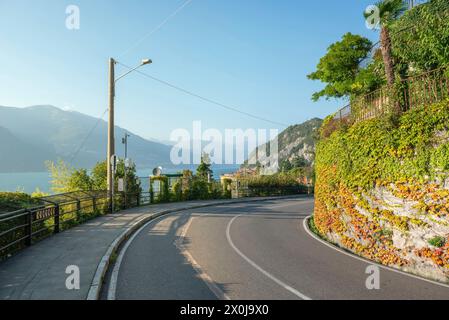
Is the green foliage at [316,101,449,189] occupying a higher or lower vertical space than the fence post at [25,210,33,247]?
higher

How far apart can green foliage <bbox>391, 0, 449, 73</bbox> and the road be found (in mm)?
9855

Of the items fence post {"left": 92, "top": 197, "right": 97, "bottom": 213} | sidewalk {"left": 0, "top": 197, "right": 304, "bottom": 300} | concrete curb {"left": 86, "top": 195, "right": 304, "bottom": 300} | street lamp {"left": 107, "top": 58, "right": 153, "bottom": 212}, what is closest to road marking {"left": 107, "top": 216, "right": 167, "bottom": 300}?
concrete curb {"left": 86, "top": 195, "right": 304, "bottom": 300}

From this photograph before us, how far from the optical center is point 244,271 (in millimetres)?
8344

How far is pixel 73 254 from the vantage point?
30.7 feet

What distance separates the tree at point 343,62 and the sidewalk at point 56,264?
18271 mm

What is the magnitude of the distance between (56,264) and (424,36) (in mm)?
16653

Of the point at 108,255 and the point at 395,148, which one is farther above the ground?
the point at 395,148

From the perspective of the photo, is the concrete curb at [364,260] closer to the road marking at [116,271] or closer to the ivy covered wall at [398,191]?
the ivy covered wall at [398,191]

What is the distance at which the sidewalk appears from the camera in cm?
630

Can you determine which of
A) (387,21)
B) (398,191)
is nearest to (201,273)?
(398,191)

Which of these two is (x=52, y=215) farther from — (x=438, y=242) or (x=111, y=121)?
(x=438, y=242)

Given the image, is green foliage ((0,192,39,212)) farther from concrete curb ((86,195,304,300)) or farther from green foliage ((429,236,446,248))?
green foliage ((429,236,446,248))
